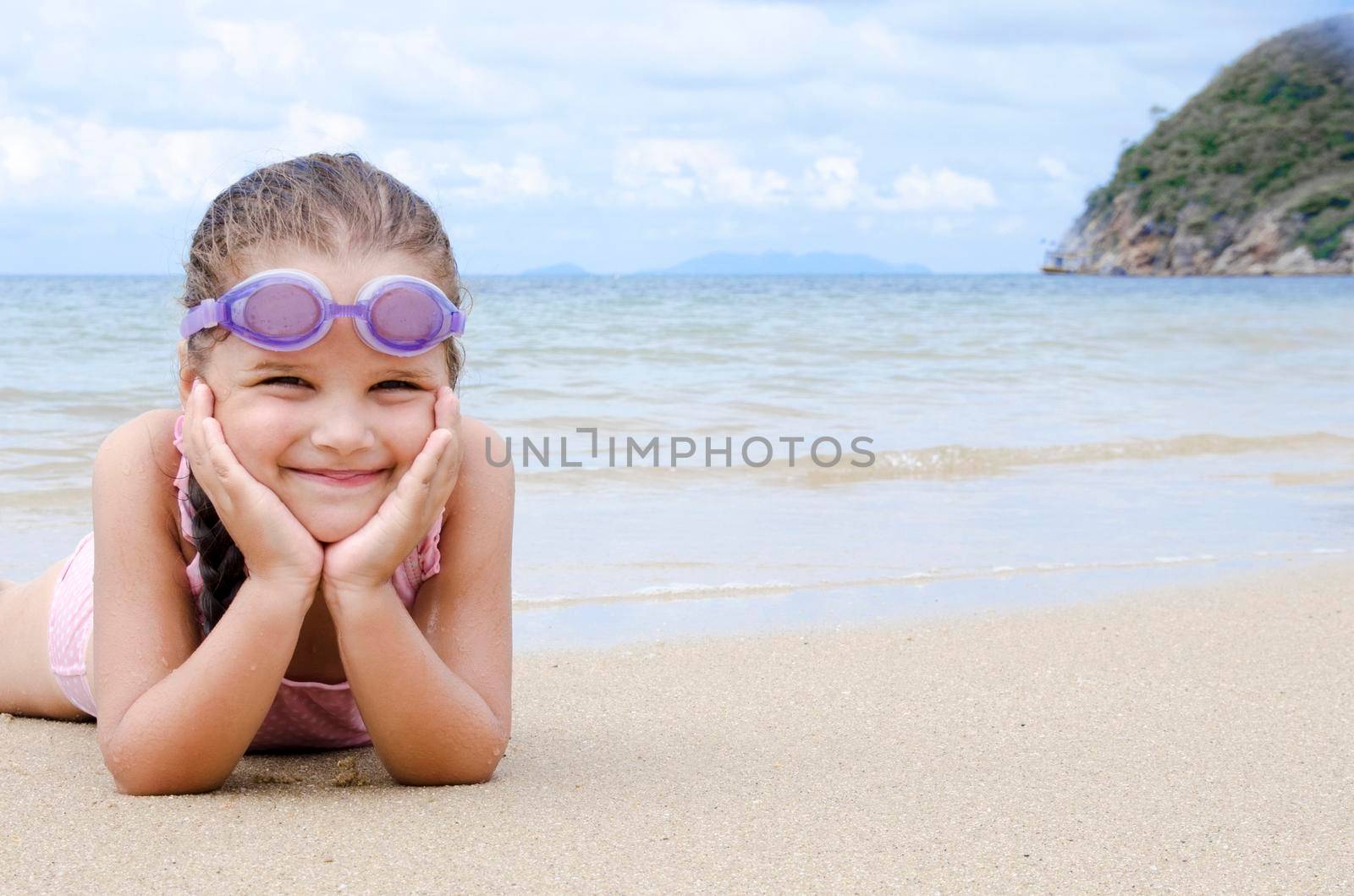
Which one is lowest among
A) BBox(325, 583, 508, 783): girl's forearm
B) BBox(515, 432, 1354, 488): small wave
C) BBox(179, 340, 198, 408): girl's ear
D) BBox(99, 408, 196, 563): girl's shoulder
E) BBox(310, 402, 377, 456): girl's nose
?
BBox(515, 432, 1354, 488): small wave

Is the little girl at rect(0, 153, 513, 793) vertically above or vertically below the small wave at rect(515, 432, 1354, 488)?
above

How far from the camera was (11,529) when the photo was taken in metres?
5.44

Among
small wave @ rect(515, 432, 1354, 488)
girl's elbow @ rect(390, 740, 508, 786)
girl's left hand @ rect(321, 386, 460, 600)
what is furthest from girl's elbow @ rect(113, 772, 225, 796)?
small wave @ rect(515, 432, 1354, 488)

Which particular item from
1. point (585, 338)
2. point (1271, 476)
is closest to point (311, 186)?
point (1271, 476)

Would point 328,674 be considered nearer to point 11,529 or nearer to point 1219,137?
point 11,529

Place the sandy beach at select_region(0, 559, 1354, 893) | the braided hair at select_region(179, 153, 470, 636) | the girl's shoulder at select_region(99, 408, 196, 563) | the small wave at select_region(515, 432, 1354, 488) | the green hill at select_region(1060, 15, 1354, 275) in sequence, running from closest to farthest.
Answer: the sandy beach at select_region(0, 559, 1354, 893), the braided hair at select_region(179, 153, 470, 636), the girl's shoulder at select_region(99, 408, 196, 563), the small wave at select_region(515, 432, 1354, 488), the green hill at select_region(1060, 15, 1354, 275)

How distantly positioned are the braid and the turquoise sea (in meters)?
0.52

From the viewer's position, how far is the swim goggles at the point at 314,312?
210 centimetres

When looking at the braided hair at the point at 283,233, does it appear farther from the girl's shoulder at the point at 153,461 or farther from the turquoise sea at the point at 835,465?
the turquoise sea at the point at 835,465

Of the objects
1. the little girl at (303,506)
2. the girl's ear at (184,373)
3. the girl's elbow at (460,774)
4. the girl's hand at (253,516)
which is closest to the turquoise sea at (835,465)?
the girl's ear at (184,373)

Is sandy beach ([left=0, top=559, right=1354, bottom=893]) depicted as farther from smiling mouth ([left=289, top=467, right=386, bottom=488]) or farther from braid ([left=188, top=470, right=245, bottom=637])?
smiling mouth ([left=289, top=467, right=386, bottom=488])

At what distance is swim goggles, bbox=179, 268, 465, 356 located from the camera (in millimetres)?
2100

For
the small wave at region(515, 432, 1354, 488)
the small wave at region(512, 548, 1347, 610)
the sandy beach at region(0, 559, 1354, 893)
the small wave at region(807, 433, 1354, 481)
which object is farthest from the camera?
the small wave at region(807, 433, 1354, 481)

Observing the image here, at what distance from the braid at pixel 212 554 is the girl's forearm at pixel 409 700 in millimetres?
264
